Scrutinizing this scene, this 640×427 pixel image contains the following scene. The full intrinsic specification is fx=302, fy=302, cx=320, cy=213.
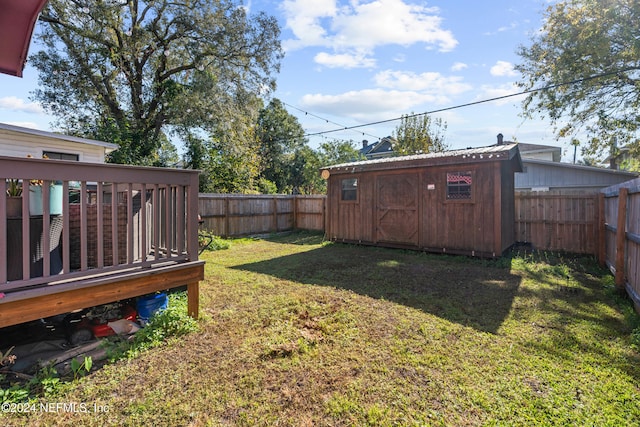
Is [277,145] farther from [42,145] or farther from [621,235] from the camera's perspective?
[621,235]

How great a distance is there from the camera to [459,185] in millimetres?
6953

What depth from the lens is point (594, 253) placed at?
6.66 meters

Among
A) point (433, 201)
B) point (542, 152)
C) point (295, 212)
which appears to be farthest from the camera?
point (542, 152)

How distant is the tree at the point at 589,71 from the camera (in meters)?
7.62

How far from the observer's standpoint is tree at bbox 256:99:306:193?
22.4 m

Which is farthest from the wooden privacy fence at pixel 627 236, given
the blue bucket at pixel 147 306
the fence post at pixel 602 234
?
the blue bucket at pixel 147 306

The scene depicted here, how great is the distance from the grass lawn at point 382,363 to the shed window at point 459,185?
107 inches

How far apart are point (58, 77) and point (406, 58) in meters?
13.0

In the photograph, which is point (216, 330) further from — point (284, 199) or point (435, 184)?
point (284, 199)

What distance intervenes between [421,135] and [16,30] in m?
17.0

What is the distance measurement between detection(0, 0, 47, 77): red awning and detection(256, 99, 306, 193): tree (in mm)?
19452

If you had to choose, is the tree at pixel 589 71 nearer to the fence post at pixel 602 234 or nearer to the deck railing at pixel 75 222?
the fence post at pixel 602 234

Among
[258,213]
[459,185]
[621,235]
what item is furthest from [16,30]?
[258,213]

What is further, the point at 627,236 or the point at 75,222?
the point at 627,236
